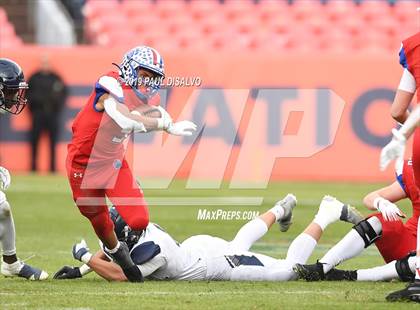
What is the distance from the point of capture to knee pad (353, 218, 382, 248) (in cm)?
632

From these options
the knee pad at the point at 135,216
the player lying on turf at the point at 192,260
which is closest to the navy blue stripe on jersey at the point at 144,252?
the player lying on turf at the point at 192,260

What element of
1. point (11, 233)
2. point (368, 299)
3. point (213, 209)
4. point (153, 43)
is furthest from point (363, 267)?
point (153, 43)

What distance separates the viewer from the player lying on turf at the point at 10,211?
6.36 metres

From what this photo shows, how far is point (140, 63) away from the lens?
21.2 ft

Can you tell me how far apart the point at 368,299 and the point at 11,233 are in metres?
2.33

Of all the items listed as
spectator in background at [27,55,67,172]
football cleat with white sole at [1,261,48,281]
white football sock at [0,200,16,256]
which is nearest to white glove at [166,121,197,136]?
white football sock at [0,200,16,256]

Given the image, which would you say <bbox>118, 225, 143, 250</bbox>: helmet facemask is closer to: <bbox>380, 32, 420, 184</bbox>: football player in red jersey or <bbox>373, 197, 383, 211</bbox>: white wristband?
<bbox>373, 197, 383, 211</bbox>: white wristband

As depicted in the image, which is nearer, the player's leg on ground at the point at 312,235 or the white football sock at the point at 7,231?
the white football sock at the point at 7,231

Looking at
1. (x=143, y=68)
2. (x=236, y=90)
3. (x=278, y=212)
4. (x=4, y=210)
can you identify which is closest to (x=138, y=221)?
(x=4, y=210)

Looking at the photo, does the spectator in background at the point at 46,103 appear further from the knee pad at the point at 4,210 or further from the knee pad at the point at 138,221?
the knee pad at the point at 138,221

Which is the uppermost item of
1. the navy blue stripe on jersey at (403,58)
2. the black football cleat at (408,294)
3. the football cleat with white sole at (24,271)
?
the navy blue stripe on jersey at (403,58)

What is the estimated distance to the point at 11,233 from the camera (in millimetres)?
6363

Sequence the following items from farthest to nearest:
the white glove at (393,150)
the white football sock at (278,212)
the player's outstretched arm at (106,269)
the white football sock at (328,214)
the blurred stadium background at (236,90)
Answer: the blurred stadium background at (236,90) < the white football sock at (278,212) < the white football sock at (328,214) < the player's outstretched arm at (106,269) < the white glove at (393,150)

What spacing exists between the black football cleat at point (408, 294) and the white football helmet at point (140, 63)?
2.15 meters
